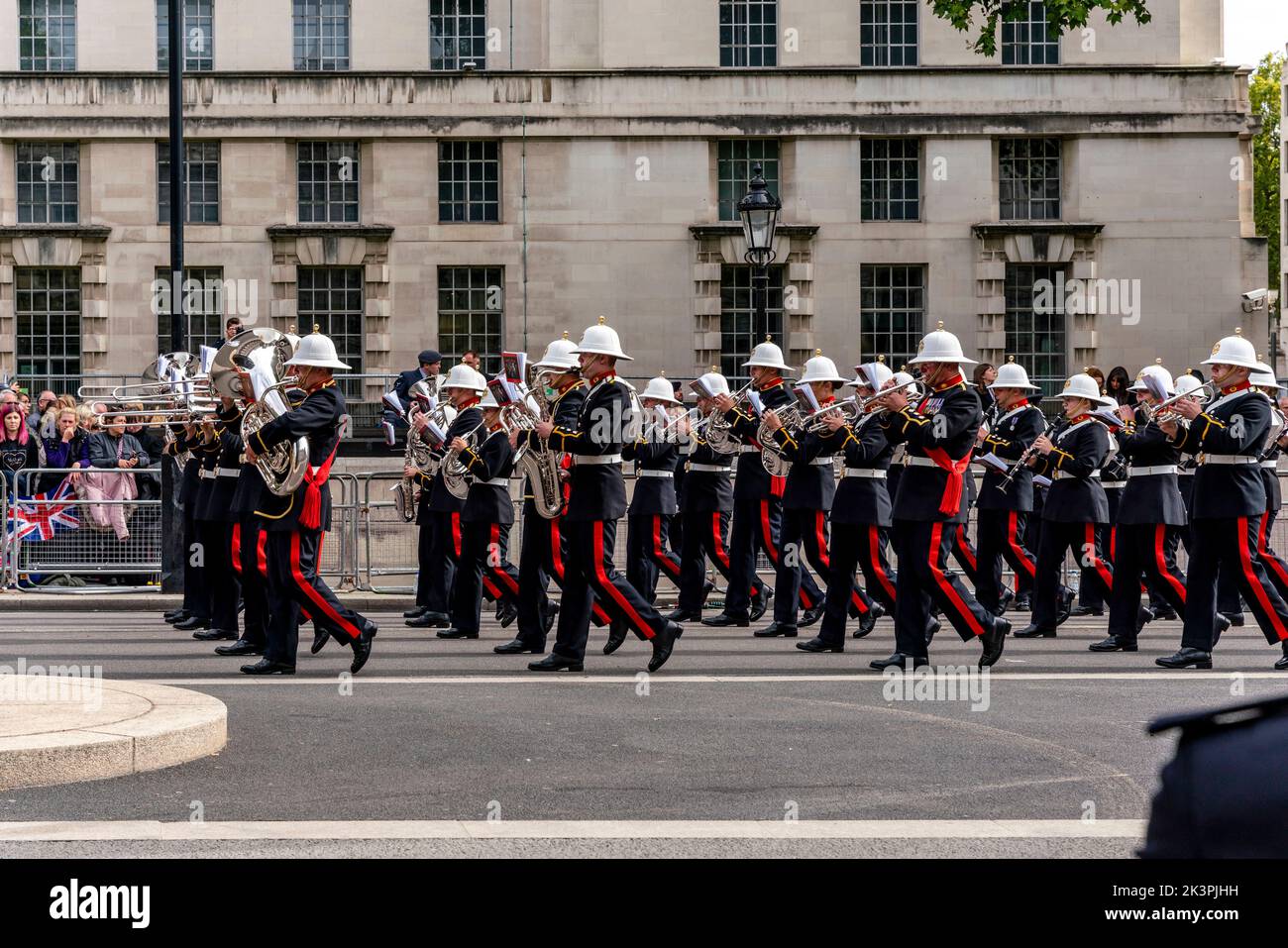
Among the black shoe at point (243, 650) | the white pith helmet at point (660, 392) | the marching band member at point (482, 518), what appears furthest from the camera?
the white pith helmet at point (660, 392)

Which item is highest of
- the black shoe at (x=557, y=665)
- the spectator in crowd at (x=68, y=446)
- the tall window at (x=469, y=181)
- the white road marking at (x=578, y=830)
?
the tall window at (x=469, y=181)

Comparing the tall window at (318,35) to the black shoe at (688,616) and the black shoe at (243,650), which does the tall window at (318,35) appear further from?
the black shoe at (243,650)

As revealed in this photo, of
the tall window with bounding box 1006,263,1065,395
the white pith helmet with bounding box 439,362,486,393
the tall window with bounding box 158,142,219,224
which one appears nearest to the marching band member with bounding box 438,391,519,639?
the white pith helmet with bounding box 439,362,486,393

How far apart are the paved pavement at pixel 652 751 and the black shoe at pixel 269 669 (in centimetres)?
16

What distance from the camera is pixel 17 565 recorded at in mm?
19344

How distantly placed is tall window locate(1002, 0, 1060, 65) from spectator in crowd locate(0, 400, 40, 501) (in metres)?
22.3

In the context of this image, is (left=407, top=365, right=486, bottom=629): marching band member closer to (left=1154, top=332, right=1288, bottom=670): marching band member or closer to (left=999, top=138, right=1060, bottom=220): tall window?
(left=1154, top=332, right=1288, bottom=670): marching band member

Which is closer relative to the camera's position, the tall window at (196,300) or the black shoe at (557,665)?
the black shoe at (557,665)

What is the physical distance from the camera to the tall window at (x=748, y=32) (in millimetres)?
36594

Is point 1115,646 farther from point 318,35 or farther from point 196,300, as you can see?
point 318,35

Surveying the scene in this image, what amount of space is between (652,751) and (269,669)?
3.90m

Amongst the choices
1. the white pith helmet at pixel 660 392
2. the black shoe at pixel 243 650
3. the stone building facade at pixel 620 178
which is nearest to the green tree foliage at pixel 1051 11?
the stone building facade at pixel 620 178

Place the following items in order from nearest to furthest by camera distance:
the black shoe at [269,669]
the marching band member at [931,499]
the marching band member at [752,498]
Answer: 1. the black shoe at [269,669]
2. the marching band member at [931,499]
3. the marching band member at [752,498]

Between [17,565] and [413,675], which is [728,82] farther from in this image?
[413,675]
